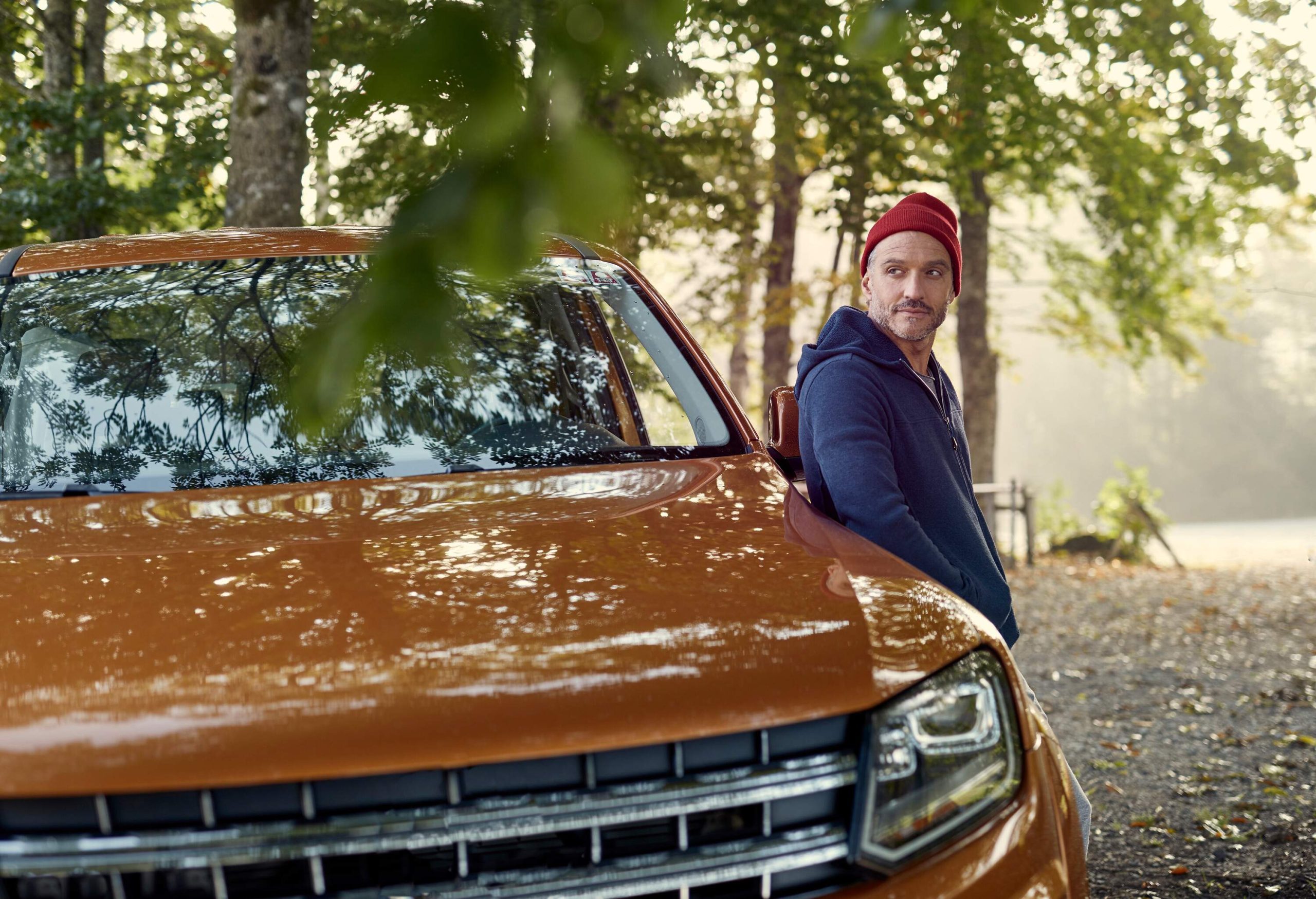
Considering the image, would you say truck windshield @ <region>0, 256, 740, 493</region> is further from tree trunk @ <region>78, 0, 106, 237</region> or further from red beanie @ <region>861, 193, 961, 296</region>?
tree trunk @ <region>78, 0, 106, 237</region>

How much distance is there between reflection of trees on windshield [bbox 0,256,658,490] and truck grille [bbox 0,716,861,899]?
2.11 ft

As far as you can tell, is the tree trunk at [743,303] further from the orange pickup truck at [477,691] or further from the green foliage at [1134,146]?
the orange pickup truck at [477,691]

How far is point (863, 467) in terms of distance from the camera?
2.67 meters

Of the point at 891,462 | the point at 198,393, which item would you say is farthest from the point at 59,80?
the point at 891,462

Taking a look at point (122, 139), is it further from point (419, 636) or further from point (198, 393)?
point (419, 636)

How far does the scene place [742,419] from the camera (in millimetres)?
3008

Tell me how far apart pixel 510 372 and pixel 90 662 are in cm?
99

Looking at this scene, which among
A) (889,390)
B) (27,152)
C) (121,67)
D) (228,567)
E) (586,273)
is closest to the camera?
(586,273)

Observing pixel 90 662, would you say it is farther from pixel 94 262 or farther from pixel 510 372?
pixel 94 262

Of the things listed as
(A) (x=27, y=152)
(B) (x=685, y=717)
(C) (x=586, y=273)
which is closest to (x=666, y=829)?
(B) (x=685, y=717)

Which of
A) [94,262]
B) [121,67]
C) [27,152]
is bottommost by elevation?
[94,262]

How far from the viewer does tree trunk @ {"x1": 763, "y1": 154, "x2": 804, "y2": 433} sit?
15.1m

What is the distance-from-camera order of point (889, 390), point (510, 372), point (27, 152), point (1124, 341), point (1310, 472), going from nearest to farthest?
1. point (510, 372)
2. point (889, 390)
3. point (27, 152)
4. point (1124, 341)
5. point (1310, 472)

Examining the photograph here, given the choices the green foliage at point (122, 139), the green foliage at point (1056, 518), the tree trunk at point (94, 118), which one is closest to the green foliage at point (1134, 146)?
the green foliage at point (1056, 518)
